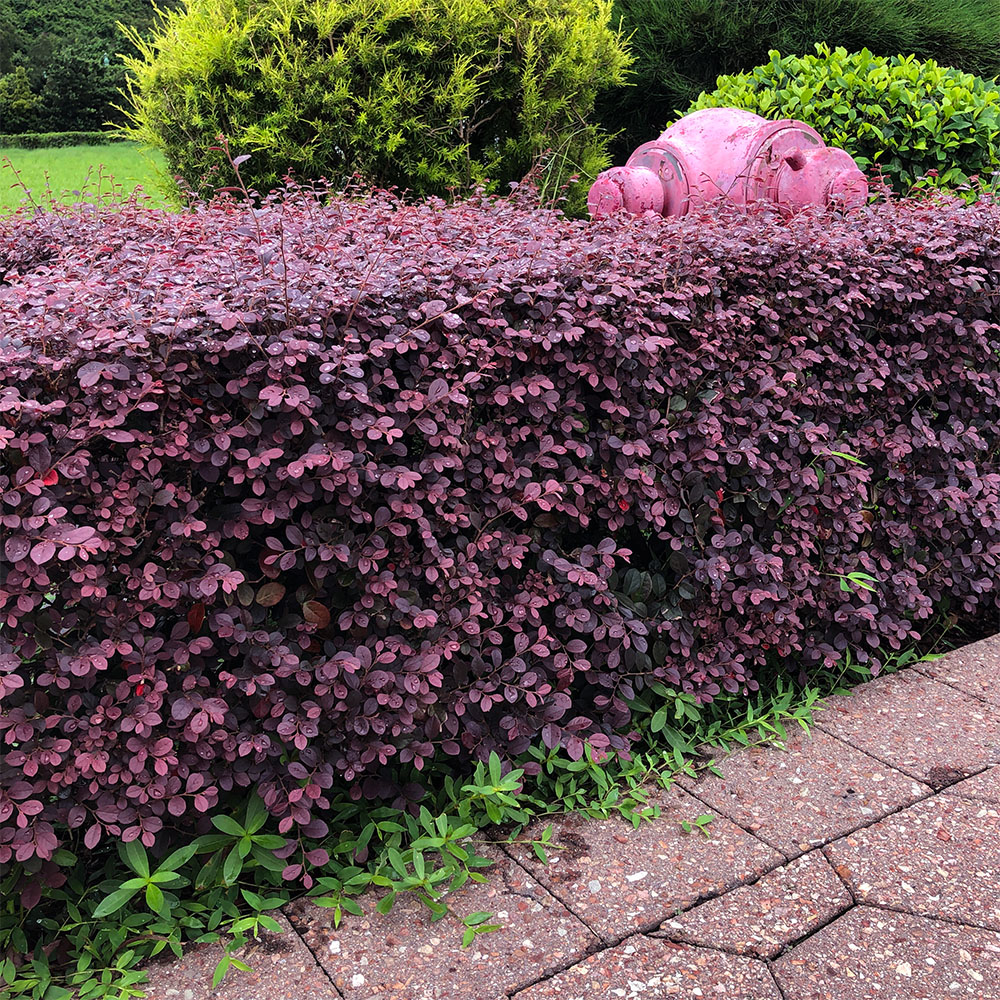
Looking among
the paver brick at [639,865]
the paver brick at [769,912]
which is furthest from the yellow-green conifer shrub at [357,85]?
the paver brick at [769,912]

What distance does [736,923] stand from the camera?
216 centimetres

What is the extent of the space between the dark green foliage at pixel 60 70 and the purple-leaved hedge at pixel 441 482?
14.6m

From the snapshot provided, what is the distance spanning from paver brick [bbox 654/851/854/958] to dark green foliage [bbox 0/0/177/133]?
53.8 ft

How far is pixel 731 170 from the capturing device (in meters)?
4.14

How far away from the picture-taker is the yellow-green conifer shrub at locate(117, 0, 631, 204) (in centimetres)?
502

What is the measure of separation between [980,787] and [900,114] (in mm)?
4067

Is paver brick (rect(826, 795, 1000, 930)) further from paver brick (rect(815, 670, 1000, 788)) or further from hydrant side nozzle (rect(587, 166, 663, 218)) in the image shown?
hydrant side nozzle (rect(587, 166, 663, 218))

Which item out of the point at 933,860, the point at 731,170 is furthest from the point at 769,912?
the point at 731,170

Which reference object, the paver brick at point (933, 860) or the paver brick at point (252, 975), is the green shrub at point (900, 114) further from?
the paver brick at point (252, 975)

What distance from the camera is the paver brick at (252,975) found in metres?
1.96

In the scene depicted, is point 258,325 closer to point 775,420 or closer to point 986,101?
point 775,420

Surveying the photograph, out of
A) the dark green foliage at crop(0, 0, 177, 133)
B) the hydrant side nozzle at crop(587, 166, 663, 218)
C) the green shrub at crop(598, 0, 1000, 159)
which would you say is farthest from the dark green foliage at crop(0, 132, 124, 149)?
the hydrant side nozzle at crop(587, 166, 663, 218)

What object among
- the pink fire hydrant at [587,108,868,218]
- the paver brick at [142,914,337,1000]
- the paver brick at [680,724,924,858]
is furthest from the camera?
the pink fire hydrant at [587,108,868,218]

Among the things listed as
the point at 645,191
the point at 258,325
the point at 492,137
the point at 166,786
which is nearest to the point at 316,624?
the point at 166,786
